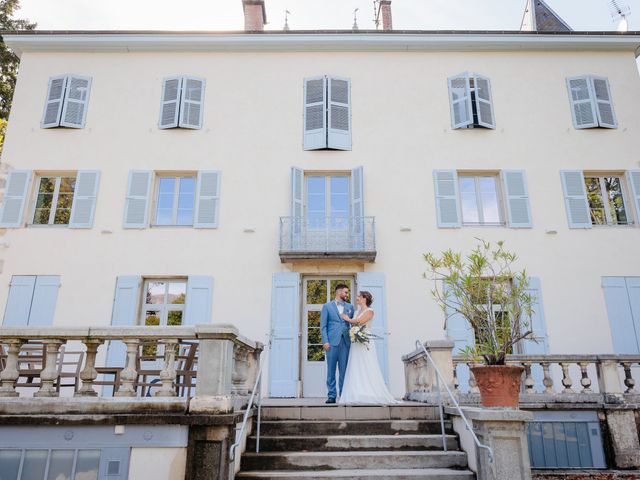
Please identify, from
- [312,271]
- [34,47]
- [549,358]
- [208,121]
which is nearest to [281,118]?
[208,121]

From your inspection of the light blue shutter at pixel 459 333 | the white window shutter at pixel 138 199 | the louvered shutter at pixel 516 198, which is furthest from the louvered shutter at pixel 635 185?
the white window shutter at pixel 138 199

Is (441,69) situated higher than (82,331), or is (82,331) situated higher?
(441,69)

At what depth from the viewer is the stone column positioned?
4430mm

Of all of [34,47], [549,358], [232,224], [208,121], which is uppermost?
[34,47]

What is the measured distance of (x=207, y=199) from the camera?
35.0ft

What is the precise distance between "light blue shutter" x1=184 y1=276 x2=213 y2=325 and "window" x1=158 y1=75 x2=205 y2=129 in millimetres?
3682

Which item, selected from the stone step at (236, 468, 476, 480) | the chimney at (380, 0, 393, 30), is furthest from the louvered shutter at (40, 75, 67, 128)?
the stone step at (236, 468, 476, 480)

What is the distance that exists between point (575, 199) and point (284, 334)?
7000 millimetres

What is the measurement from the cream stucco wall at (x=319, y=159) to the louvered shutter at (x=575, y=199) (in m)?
0.16

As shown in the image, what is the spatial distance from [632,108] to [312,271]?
8.59m

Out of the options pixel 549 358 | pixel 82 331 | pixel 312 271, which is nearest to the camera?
pixel 82 331

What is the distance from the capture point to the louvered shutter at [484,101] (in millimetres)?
11367

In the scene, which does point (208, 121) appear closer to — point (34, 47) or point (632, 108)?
point (34, 47)

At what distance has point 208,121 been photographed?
11.4 metres
